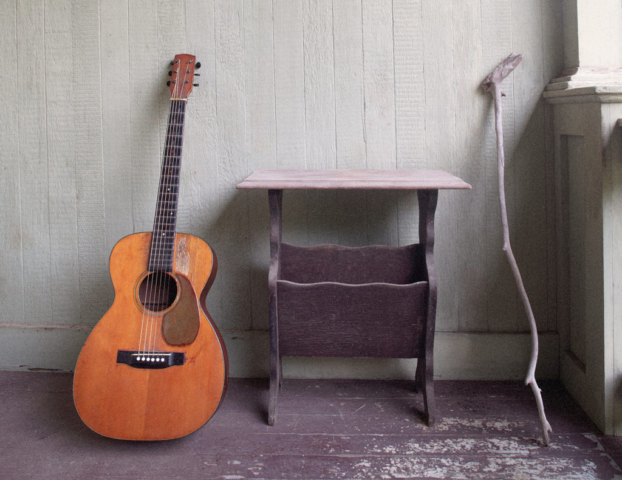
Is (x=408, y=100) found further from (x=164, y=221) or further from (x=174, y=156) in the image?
(x=164, y=221)

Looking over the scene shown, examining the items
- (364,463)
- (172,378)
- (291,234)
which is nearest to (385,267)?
(291,234)

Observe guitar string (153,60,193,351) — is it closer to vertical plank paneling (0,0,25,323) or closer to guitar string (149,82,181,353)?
guitar string (149,82,181,353)

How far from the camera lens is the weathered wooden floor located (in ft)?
5.42

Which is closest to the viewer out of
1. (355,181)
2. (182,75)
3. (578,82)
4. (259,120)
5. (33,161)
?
(355,181)

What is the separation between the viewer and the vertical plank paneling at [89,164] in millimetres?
2281

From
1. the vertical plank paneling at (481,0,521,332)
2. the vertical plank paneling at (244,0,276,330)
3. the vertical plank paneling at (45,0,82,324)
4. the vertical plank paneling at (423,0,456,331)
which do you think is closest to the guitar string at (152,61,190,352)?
the vertical plank paneling at (244,0,276,330)

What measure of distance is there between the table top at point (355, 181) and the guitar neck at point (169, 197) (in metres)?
0.29

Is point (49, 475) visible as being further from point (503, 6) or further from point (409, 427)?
point (503, 6)

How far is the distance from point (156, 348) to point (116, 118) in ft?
3.34

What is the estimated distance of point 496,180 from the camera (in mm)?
2221

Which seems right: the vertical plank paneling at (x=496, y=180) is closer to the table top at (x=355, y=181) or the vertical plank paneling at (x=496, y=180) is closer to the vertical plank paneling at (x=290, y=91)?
the table top at (x=355, y=181)

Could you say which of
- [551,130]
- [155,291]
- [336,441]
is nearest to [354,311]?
[336,441]

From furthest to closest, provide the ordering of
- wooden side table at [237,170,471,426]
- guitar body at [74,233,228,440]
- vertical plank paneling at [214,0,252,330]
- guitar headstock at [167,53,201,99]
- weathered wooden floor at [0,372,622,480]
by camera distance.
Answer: vertical plank paneling at [214,0,252,330], guitar headstock at [167,53,201,99], wooden side table at [237,170,471,426], guitar body at [74,233,228,440], weathered wooden floor at [0,372,622,480]

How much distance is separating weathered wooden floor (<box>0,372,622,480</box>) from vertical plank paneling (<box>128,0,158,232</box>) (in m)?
0.81
